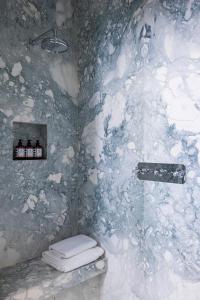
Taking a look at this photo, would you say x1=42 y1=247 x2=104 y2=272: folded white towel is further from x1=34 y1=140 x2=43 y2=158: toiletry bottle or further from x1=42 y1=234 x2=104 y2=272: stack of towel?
x1=34 y1=140 x2=43 y2=158: toiletry bottle

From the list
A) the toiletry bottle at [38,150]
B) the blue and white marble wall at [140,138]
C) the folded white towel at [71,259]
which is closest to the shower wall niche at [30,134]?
the toiletry bottle at [38,150]

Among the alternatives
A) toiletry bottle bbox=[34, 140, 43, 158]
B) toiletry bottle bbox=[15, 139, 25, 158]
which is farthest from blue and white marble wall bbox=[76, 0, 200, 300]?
toiletry bottle bbox=[15, 139, 25, 158]

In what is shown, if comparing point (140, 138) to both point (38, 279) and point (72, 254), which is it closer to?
point (72, 254)

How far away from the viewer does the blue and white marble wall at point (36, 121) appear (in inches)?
62.6

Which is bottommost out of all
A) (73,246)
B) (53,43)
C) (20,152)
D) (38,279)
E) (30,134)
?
(38,279)

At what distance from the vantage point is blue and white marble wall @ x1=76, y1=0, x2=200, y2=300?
4.38ft

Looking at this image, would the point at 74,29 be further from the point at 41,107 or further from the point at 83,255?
the point at 83,255

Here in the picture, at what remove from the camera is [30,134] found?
1.79 metres

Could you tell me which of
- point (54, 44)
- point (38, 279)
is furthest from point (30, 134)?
point (38, 279)

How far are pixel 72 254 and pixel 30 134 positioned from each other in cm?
79

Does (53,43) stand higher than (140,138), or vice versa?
(53,43)

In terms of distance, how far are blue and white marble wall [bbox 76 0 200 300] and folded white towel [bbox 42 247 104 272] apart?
0.33 feet

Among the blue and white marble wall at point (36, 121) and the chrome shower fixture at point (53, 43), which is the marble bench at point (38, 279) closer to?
the blue and white marble wall at point (36, 121)

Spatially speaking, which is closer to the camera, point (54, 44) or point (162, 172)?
point (162, 172)
